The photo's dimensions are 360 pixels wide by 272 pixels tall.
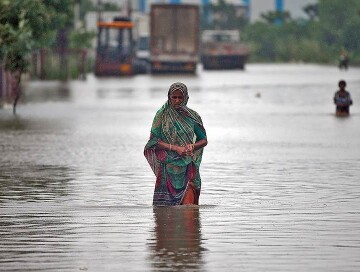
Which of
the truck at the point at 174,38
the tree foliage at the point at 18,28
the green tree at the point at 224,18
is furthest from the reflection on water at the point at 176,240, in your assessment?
the green tree at the point at 224,18

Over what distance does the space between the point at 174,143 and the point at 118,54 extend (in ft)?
213

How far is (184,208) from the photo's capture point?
14.5m

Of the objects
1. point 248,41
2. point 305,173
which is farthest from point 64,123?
point 248,41

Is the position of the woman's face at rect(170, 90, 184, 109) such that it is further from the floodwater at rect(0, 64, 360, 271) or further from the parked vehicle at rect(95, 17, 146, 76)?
the parked vehicle at rect(95, 17, 146, 76)

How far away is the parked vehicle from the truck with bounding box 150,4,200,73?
142cm

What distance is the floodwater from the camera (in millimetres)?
11344

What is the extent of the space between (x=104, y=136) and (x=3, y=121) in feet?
18.8

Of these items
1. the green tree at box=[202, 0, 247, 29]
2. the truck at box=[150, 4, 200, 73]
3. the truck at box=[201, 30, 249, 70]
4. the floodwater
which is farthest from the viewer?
the green tree at box=[202, 0, 247, 29]

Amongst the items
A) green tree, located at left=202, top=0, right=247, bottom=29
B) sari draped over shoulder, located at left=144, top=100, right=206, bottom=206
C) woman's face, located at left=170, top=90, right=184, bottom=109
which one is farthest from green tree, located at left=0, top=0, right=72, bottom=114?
green tree, located at left=202, top=0, right=247, bottom=29

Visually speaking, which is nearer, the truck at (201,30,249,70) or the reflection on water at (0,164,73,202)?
the reflection on water at (0,164,73,202)

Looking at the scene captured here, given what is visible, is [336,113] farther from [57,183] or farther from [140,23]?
[140,23]

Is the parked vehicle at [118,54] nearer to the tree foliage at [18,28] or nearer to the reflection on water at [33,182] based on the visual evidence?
the tree foliage at [18,28]

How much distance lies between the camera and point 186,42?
265 ft

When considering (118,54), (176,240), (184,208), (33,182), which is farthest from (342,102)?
(118,54)
